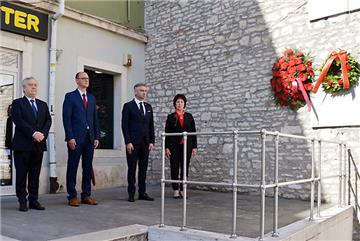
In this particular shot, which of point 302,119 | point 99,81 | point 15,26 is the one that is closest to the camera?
point 15,26

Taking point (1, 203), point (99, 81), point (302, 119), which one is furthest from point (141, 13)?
point (1, 203)

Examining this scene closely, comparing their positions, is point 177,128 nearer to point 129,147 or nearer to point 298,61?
point 129,147

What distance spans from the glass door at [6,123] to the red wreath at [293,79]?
13.9 ft

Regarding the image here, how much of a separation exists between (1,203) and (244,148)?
4021 mm

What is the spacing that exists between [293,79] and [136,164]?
290 centimetres

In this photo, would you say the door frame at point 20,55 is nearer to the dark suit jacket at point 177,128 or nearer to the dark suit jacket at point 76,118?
the dark suit jacket at point 76,118

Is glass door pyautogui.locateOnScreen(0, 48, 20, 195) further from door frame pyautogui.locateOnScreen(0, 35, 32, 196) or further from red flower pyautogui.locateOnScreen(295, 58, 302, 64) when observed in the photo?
red flower pyautogui.locateOnScreen(295, 58, 302, 64)

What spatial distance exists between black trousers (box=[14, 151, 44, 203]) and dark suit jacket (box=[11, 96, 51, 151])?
8 centimetres

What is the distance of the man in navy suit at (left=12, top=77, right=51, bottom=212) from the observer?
4668mm

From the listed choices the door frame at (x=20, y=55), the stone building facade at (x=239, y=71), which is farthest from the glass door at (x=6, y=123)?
the stone building facade at (x=239, y=71)

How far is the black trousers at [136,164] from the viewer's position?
570cm

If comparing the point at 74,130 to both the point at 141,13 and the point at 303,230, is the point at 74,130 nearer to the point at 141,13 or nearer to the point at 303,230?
the point at 303,230

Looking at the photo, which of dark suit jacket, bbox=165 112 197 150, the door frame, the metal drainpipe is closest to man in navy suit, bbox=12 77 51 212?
the door frame

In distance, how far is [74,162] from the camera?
520 cm
